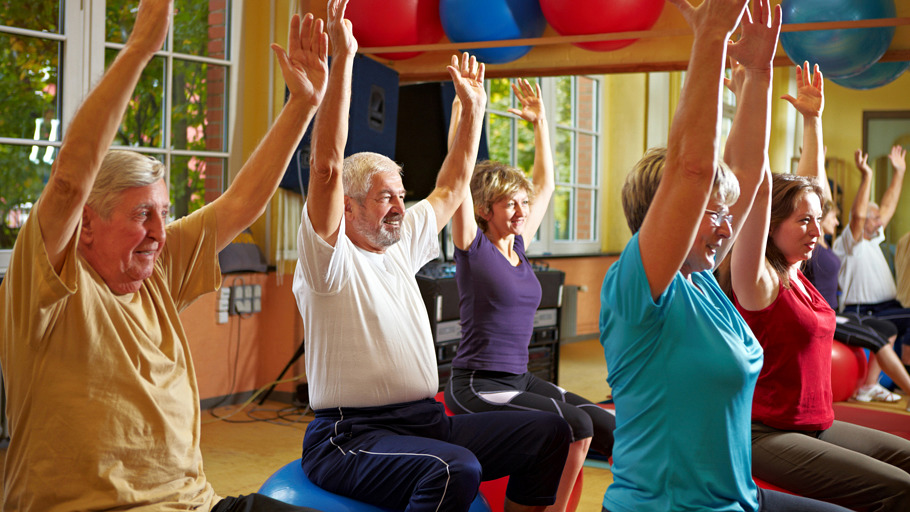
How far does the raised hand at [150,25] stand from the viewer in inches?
50.5

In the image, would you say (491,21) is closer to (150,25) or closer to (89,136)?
(150,25)

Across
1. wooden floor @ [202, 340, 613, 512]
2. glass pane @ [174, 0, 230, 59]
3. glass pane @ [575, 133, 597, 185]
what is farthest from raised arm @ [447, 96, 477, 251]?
glass pane @ [575, 133, 597, 185]

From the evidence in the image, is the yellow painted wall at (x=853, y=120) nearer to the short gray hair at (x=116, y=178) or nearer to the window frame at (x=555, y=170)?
the window frame at (x=555, y=170)

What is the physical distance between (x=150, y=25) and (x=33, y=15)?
10.2ft

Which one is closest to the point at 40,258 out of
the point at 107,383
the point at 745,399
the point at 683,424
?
the point at 107,383

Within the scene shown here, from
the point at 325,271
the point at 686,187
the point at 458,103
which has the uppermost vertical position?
the point at 458,103

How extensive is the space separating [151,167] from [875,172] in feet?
29.4

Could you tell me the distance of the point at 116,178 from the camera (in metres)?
1.48

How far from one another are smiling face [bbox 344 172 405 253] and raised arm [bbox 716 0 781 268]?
86cm

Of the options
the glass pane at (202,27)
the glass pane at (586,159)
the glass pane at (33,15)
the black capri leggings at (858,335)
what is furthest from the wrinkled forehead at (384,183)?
the glass pane at (586,159)

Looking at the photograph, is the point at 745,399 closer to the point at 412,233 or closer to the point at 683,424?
the point at 683,424

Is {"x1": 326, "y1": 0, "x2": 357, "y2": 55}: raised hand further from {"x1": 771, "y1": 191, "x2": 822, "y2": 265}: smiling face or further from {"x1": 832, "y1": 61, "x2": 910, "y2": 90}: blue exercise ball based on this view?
{"x1": 832, "y1": 61, "x2": 910, "y2": 90}: blue exercise ball

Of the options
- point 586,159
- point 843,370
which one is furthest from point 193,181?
point 586,159

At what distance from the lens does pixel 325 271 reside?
196 cm
